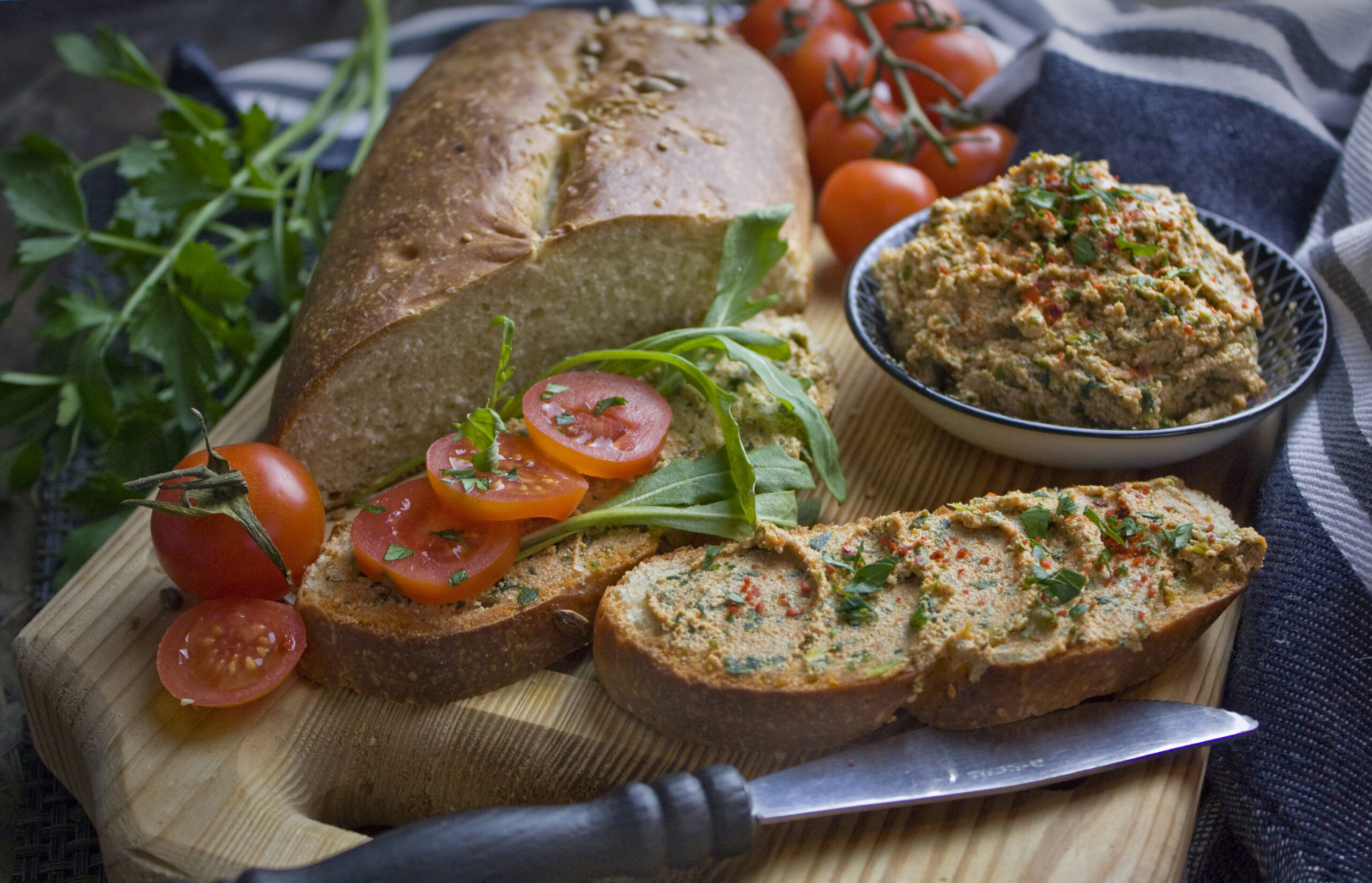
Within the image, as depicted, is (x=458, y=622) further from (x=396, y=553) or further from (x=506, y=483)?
(x=506, y=483)

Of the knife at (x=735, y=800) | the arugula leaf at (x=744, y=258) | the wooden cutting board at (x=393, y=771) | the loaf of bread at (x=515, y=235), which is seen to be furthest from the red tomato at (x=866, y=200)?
the knife at (x=735, y=800)

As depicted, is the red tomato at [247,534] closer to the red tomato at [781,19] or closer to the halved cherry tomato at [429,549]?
the halved cherry tomato at [429,549]

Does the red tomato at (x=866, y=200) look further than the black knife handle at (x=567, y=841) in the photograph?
Yes

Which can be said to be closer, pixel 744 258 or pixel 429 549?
pixel 429 549

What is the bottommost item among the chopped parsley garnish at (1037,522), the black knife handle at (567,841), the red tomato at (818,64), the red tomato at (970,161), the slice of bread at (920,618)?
the black knife handle at (567,841)

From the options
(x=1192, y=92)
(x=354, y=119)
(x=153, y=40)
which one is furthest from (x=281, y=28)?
(x=1192, y=92)

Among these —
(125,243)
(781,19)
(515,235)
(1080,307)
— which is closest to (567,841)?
(515,235)

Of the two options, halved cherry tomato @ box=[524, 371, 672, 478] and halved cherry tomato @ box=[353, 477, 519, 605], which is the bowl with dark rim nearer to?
halved cherry tomato @ box=[524, 371, 672, 478]
